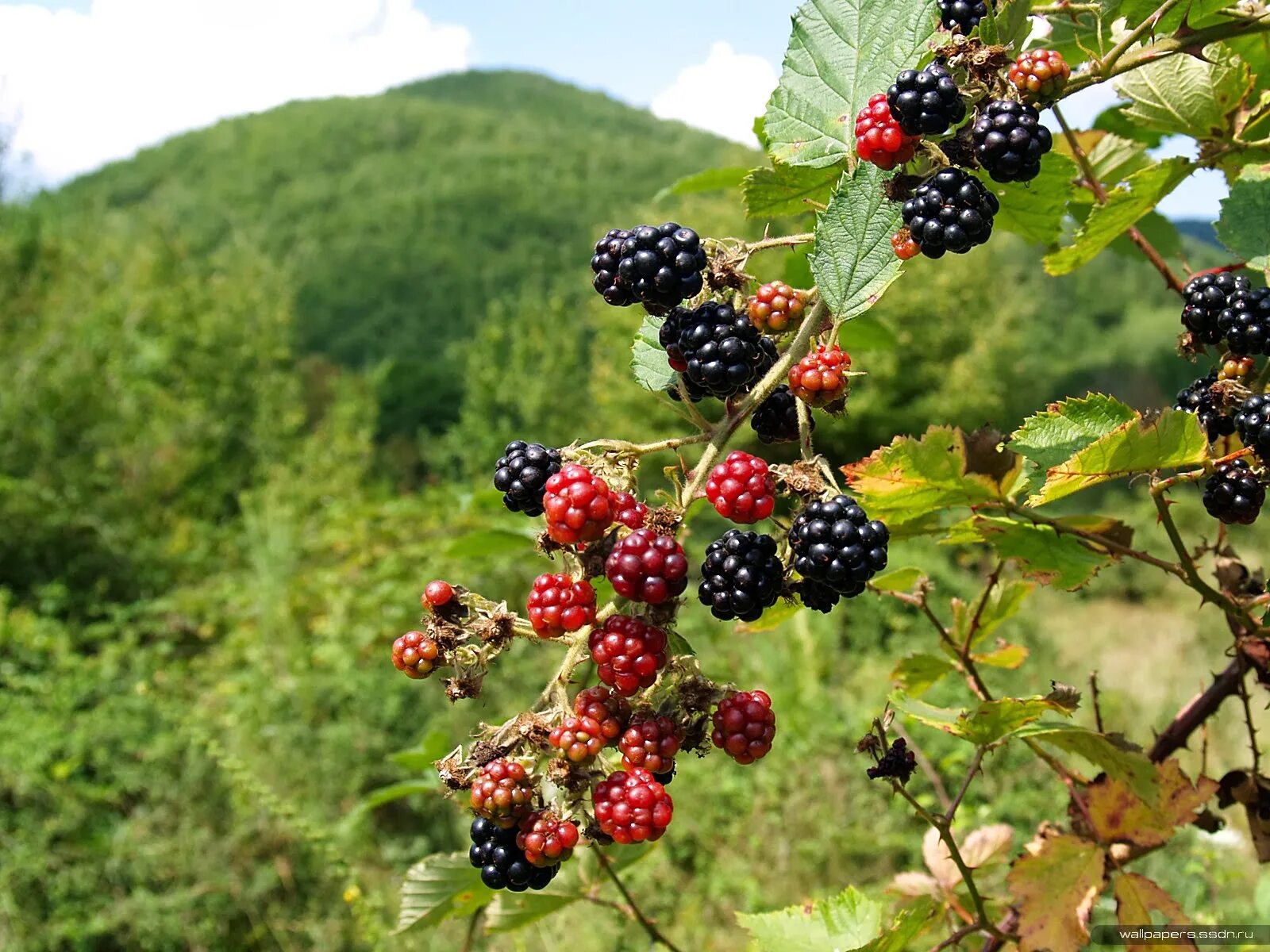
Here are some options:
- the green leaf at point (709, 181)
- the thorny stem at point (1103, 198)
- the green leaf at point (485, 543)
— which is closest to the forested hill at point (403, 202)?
the green leaf at point (485, 543)

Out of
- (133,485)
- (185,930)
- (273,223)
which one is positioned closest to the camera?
(185,930)

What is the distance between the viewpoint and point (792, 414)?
888 millimetres

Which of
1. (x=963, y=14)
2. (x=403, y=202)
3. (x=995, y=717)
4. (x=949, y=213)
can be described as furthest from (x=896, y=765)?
(x=403, y=202)

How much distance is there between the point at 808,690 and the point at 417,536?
5.08 metres

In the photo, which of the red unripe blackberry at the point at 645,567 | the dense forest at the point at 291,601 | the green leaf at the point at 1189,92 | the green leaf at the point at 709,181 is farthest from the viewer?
the dense forest at the point at 291,601

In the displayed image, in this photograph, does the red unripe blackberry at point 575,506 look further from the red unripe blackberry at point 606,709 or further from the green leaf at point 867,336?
the green leaf at point 867,336

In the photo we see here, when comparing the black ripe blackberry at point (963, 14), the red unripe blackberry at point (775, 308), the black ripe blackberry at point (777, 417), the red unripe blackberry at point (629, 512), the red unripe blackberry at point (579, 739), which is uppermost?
the black ripe blackberry at point (963, 14)

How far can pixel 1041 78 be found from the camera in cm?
75

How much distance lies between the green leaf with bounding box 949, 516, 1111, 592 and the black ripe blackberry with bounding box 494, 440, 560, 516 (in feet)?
1.53

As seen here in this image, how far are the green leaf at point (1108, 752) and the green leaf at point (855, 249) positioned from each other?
0.50 m

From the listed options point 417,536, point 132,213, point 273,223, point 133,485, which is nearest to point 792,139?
point 417,536

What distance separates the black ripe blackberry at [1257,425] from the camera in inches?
31.9

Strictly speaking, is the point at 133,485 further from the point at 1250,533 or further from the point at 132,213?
the point at 132,213

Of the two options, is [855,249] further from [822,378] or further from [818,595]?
[818,595]
